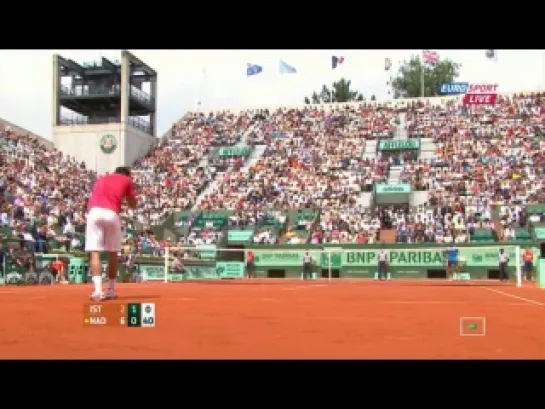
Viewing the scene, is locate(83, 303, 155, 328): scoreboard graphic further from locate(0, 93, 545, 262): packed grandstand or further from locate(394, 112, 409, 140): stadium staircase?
locate(394, 112, 409, 140): stadium staircase

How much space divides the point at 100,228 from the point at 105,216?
148 millimetres

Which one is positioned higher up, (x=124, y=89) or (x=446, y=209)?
(x=124, y=89)

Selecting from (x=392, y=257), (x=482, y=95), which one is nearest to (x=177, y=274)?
(x=392, y=257)

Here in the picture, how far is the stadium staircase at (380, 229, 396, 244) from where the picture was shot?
25556 millimetres

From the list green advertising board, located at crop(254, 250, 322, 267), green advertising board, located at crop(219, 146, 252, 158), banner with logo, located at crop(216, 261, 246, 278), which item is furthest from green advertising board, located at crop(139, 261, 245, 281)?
green advertising board, located at crop(219, 146, 252, 158)

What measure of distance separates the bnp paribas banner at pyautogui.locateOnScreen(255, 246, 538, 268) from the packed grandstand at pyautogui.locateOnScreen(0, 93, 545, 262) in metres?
1.28

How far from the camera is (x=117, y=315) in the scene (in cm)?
480

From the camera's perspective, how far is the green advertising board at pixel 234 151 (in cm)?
3353

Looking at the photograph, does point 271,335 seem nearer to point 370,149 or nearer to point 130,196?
point 130,196

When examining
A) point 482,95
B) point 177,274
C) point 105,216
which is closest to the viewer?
point 105,216
